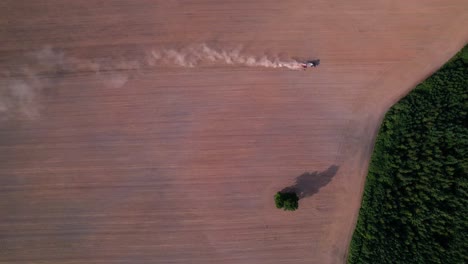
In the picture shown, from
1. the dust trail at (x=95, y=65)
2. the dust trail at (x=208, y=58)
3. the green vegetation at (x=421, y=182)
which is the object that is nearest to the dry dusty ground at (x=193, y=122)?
the dust trail at (x=95, y=65)

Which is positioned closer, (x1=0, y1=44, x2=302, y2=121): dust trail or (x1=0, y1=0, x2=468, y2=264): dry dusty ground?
(x1=0, y1=0, x2=468, y2=264): dry dusty ground

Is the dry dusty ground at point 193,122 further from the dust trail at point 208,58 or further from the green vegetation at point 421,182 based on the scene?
the green vegetation at point 421,182

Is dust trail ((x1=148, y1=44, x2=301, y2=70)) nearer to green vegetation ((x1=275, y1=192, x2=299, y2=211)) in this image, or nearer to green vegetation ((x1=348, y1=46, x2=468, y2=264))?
green vegetation ((x1=348, y1=46, x2=468, y2=264))

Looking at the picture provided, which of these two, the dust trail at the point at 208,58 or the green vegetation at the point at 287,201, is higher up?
the dust trail at the point at 208,58

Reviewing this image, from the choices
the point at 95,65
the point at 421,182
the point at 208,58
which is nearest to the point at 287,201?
the point at 421,182

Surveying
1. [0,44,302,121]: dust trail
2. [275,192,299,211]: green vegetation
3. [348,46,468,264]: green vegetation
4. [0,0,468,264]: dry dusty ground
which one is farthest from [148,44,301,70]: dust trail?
[275,192,299,211]: green vegetation
